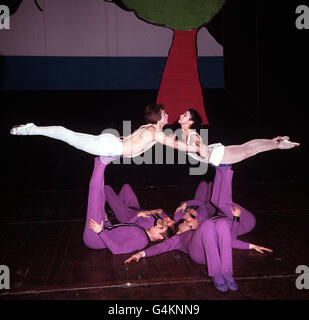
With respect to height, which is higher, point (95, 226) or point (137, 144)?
point (137, 144)

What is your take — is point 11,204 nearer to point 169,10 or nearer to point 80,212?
point 80,212

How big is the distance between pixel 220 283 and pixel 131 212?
1.53m

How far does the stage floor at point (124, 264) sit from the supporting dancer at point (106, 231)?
0.37 feet

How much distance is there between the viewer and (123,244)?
9.95 feet

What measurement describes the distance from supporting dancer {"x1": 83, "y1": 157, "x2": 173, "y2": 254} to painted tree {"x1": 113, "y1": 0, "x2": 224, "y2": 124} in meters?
4.22

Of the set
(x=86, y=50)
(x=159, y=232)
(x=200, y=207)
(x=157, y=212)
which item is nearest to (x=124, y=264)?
(x=159, y=232)

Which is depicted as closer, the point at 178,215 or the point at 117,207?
the point at 178,215

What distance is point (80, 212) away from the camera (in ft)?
14.2

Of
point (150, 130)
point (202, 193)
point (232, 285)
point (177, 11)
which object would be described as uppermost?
point (177, 11)

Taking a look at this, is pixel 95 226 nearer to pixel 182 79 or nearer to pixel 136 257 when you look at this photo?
pixel 136 257

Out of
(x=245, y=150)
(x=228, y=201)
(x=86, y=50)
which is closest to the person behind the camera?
(x=228, y=201)

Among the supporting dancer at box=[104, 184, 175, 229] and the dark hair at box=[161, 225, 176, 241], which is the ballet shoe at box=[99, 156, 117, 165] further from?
the dark hair at box=[161, 225, 176, 241]

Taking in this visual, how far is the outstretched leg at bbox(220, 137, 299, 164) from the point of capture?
10.5ft

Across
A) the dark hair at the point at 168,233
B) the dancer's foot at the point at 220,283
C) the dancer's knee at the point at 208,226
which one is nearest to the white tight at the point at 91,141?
the dark hair at the point at 168,233
